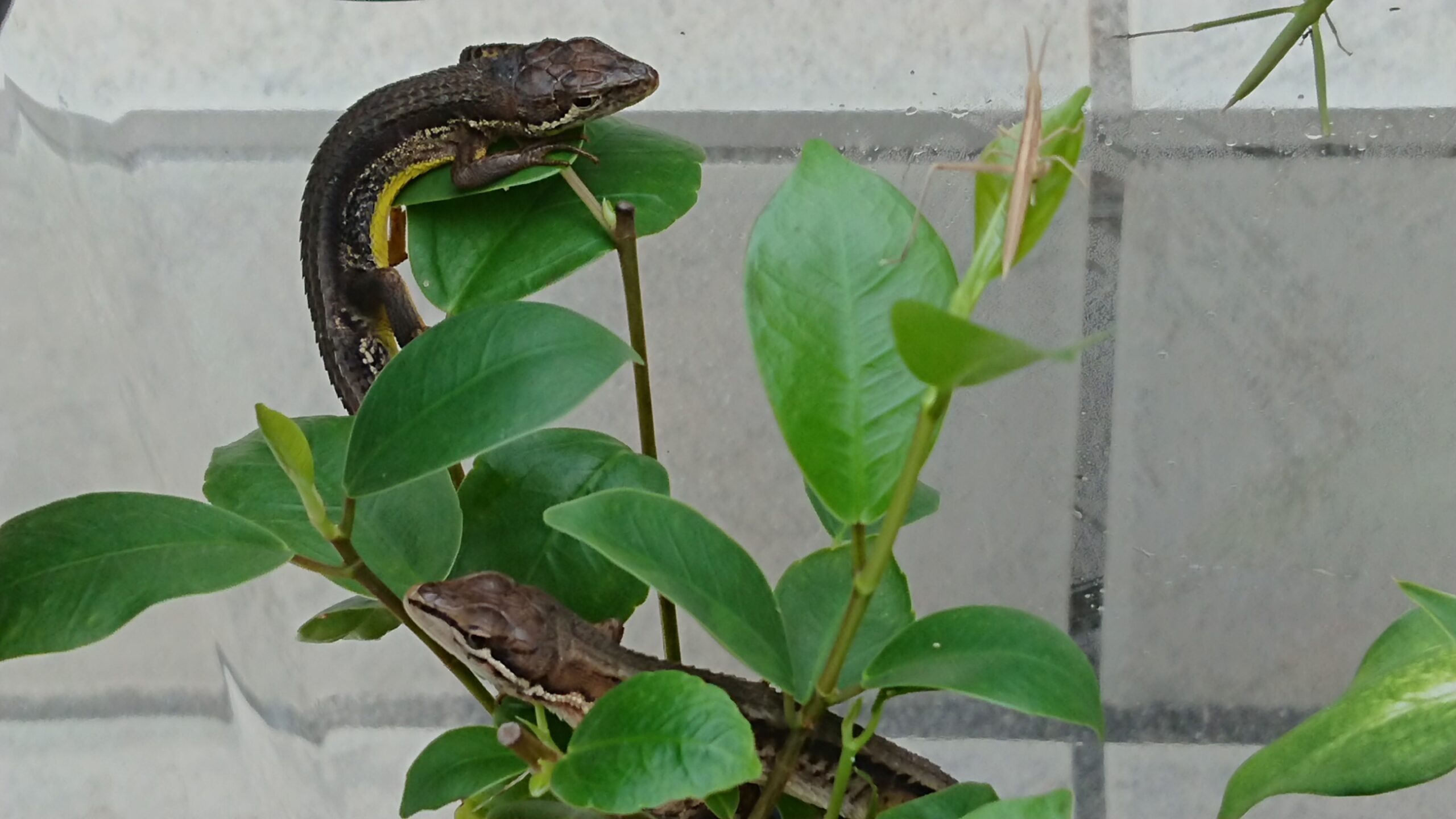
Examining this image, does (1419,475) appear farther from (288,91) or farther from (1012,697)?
(288,91)

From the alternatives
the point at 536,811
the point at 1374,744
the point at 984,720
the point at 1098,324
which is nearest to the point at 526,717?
the point at 536,811

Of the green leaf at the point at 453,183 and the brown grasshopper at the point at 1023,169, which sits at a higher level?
the green leaf at the point at 453,183

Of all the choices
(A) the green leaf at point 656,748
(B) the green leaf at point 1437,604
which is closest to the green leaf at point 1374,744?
(B) the green leaf at point 1437,604

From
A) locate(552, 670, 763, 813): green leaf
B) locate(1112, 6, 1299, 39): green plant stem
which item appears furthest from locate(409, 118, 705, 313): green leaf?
locate(1112, 6, 1299, 39): green plant stem

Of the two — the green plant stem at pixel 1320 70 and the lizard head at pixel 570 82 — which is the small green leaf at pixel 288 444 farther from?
the green plant stem at pixel 1320 70

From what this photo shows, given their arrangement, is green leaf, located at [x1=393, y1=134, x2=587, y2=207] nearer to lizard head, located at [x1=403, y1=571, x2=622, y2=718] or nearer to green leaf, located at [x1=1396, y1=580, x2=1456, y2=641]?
lizard head, located at [x1=403, y1=571, x2=622, y2=718]

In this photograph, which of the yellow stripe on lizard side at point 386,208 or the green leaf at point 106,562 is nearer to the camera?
the green leaf at point 106,562

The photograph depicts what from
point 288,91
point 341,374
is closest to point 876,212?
point 341,374
